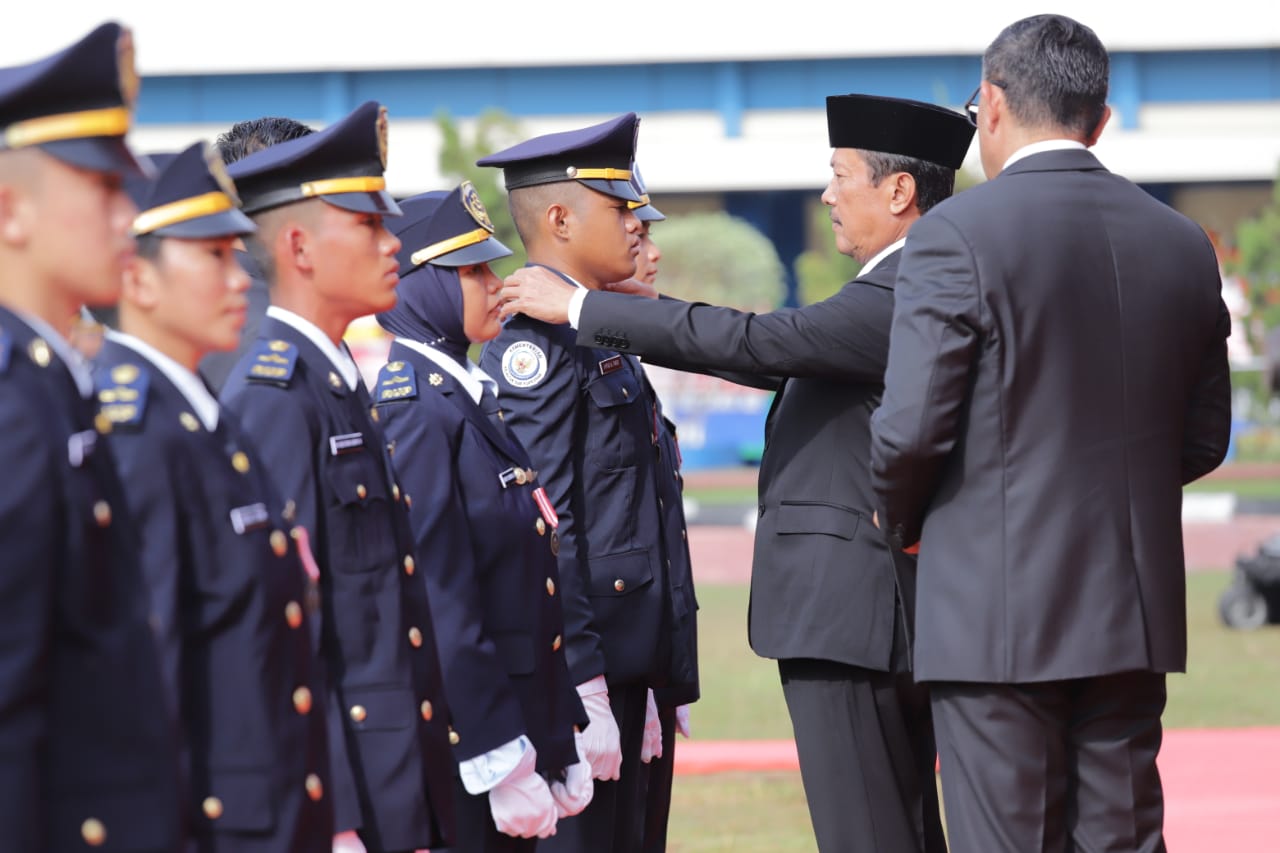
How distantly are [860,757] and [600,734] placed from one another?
22.5 inches

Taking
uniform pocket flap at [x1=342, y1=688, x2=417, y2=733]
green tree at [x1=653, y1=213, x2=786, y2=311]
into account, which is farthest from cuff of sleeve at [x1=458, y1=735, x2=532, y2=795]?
green tree at [x1=653, y1=213, x2=786, y2=311]

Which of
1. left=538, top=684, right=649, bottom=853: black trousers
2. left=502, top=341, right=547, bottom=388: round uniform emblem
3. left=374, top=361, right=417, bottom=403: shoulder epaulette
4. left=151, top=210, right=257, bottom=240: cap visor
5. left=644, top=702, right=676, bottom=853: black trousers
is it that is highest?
left=151, top=210, right=257, bottom=240: cap visor

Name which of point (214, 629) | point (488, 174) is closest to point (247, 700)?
point (214, 629)

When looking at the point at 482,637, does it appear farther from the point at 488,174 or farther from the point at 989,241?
the point at 488,174

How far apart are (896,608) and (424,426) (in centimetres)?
111

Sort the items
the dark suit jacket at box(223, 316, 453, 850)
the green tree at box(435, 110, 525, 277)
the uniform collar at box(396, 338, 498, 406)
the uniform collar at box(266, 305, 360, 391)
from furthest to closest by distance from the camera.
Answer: the green tree at box(435, 110, 525, 277)
the uniform collar at box(396, 338, 498, 406)
the uniform collar at box(266, 305, 360, 391)
the dark suit jacket at box(223, 316, 453, 850)

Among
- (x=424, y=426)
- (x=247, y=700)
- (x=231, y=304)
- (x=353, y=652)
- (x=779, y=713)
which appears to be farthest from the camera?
(x=779, y=713)

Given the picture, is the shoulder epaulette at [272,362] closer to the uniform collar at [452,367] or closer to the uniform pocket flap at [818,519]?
the uniform collar at [452,367]

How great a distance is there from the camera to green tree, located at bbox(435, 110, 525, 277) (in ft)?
85.6

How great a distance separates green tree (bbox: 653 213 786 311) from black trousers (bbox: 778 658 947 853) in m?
28.8

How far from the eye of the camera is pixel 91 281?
6.81ft

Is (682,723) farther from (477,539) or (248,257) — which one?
(248,257)

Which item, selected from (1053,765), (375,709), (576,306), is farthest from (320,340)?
(1053,765)

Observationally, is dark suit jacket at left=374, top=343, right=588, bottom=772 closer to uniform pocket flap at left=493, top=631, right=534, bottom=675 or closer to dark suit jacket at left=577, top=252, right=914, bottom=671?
uniform pocket flap at left=493, top=631, right=534, bottom=675
